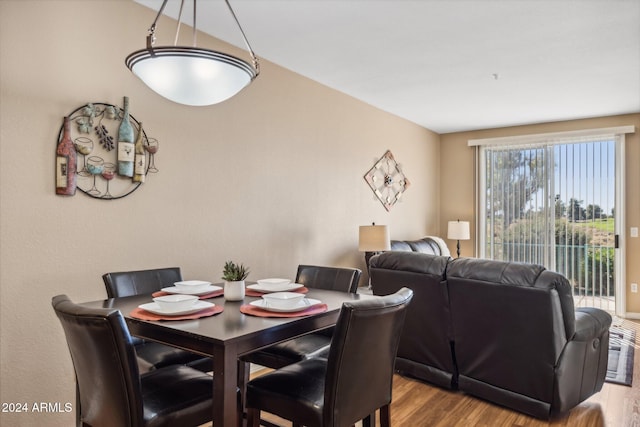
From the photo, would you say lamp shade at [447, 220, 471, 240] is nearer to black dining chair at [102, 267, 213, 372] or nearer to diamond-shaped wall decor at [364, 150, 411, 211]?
diamond-shaped wall decor at [364, 150, 411, 211]

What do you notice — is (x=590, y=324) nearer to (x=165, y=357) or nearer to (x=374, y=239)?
(x=374, y=239)

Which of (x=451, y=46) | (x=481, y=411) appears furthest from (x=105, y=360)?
(x=451, y=46)

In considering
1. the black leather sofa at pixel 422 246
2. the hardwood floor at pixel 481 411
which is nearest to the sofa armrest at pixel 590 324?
the hardwood floor at pixel 481 411

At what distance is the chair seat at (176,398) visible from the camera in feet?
5.08

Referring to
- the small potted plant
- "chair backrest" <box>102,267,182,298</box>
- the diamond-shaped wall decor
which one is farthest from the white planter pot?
the diamond-shaped wall decor

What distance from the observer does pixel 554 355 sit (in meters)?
2.47

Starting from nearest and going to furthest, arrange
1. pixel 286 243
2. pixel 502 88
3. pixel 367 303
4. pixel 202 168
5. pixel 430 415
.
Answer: pixel 367 303 → pixel 430 415 → pixel 202 168 → pixel 286 243 → pixel 502 88

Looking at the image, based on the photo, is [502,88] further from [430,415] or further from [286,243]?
[430,415]

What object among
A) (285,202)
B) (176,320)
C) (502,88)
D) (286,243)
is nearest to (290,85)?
(285,202)

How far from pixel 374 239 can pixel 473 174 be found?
2977 mm

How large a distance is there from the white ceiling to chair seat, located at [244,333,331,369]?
6.65 ft

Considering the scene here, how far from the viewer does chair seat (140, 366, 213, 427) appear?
1.55 meters

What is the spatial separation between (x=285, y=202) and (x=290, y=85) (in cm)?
106

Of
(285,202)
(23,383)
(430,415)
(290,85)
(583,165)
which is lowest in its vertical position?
(430,415)
